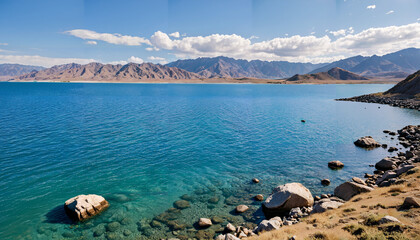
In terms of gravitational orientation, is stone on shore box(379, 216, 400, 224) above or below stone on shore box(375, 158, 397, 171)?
above

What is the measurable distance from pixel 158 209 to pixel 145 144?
1761cm

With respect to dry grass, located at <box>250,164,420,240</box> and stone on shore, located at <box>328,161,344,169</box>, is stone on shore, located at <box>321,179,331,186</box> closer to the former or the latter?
stone on shore, located at <box>328,161,344,169</box>

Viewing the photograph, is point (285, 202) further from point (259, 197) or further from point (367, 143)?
point (367, 143)

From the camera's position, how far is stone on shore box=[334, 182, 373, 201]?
1883 cm

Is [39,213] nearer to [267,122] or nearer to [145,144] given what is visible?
[145,144]

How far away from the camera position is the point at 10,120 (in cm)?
4956

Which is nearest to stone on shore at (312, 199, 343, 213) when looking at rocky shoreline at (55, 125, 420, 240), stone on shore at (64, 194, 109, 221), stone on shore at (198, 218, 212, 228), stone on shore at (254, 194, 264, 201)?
rocky shoreline at (55, 125, 420, 240)

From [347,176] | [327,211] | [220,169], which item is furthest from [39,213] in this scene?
[347,176]

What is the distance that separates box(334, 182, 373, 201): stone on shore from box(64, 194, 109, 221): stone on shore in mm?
20964

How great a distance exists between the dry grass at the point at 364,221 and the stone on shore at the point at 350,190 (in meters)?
1.58

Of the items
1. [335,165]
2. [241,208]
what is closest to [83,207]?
[241,208]

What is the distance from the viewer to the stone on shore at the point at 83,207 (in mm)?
17031

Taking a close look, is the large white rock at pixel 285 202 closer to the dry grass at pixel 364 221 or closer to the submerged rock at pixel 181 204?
the dry grass at pixel 364 221

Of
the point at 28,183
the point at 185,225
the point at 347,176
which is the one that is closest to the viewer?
the point at 185,225
